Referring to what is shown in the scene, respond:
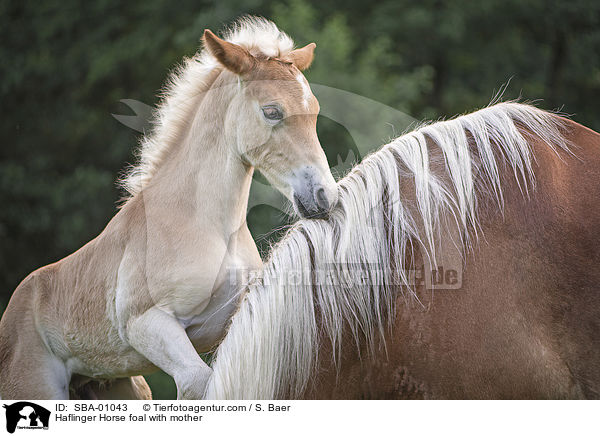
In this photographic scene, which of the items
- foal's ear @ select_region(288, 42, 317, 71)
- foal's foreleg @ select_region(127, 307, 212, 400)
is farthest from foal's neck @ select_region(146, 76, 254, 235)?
foal's foreleg @ select_region(127, 307, 212, 400)

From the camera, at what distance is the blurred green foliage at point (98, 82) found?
7246 millimetres

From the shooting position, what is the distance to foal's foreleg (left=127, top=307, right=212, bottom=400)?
6.07 ft

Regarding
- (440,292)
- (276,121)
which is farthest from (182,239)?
(440,292)

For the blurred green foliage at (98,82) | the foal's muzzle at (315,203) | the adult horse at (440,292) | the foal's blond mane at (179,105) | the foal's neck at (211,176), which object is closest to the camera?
the adult horse at (440,292)

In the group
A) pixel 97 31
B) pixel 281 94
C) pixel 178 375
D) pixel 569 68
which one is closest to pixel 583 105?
pixel 569 68

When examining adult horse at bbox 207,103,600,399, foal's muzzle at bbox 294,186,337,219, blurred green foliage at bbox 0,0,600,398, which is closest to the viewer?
adult horse at bbox 207,103,600,399

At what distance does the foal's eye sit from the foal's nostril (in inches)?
13.1

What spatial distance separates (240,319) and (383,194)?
51 cm

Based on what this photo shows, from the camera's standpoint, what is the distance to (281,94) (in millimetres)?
2066

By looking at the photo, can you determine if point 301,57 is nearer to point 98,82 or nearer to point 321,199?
point 321,199

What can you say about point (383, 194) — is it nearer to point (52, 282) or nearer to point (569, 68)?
point (52, 282)

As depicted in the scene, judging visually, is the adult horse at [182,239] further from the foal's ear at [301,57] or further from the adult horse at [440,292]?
the adult horse at [440,292]

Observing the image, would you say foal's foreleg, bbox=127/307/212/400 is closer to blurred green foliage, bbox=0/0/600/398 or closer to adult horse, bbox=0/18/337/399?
adult horse, bbox=0/18/337/399
